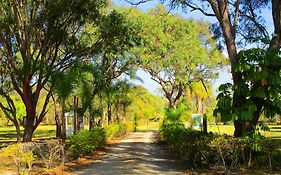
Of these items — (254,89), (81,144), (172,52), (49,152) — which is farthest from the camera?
(172,52)

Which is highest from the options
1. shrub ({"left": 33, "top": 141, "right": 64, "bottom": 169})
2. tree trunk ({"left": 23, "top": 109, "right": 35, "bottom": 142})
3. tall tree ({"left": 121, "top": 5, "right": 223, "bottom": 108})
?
tall tree ({"left": 121, "top": 5, "right": 223, "bottom": 108})

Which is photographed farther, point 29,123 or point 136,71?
point 136,71

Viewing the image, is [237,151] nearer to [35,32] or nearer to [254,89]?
[254,89]

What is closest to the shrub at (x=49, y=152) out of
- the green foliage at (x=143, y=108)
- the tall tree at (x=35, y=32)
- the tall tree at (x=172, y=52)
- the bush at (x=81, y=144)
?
the bush at (x=81, y=144)

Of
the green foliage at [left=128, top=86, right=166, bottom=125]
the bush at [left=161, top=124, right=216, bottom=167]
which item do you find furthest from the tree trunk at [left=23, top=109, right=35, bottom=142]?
the green foliage at [left=128, top=86, right=166, bottom=125]

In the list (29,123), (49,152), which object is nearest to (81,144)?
(29,123)

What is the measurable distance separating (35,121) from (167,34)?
14984 mm

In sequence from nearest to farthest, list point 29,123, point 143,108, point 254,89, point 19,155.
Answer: point 19,155 → point 254,89 → point 29,123 → point 143,108

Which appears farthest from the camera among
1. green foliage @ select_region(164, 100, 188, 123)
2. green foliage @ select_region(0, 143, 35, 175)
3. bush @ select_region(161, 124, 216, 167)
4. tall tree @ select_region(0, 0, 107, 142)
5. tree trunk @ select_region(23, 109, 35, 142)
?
green foliage @ select_region(164, 100, 188, 123)

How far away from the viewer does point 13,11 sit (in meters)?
17.3

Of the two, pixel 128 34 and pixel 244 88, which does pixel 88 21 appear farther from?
pixel 244 88

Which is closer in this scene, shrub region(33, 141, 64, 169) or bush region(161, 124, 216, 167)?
bush region(161, 124, 216, 167)

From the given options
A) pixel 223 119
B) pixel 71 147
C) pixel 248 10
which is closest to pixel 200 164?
pixel 223 119

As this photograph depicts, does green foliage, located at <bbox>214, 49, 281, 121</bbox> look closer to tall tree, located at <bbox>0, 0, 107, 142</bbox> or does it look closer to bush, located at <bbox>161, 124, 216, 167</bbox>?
bush, located at <bbox>161, 124, 216, 167</bbox>
